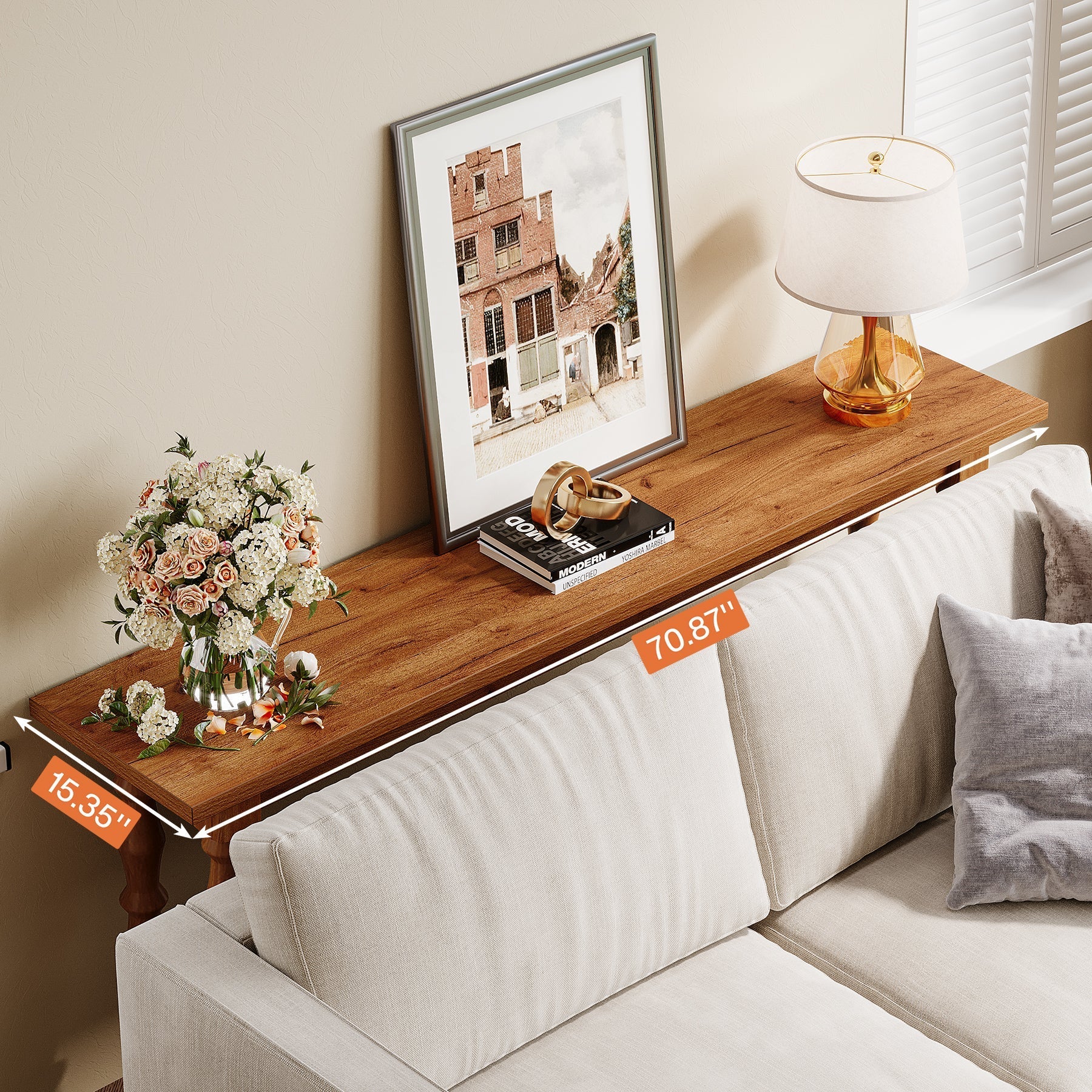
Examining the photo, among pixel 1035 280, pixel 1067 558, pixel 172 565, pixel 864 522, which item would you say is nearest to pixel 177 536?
pixel 172 565

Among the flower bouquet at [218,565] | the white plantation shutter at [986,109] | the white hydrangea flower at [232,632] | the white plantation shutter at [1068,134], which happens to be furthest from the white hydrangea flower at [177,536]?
the white plantation shutter at [1068,134]

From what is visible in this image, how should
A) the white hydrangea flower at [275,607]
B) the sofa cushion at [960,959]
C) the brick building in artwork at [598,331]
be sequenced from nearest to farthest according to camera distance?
the sofa cushion at [960,959], the white hydrangea flower at [275,607], the brick building in artwork at [598,331]

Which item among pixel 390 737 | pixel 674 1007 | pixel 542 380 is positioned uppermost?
pixel 542 380

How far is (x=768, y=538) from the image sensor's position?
2.31 m

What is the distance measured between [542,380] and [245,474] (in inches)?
24.7

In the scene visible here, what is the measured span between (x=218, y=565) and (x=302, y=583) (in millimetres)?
126

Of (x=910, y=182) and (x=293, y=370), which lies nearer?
(x=293, y=370)

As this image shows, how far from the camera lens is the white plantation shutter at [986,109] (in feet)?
9.61

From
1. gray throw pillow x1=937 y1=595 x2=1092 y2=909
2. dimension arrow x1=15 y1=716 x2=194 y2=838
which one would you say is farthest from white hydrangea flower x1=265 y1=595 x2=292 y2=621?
gray throw pillow x1=937 y1=595 x2=1092 y2=909

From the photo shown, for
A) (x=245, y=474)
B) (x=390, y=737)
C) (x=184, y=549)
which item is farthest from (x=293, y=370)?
(x=390, y=737)

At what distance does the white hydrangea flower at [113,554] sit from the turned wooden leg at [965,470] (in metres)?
1.40

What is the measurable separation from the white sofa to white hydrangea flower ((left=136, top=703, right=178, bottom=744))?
0.23 metres

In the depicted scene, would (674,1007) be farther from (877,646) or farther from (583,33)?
(583,33)

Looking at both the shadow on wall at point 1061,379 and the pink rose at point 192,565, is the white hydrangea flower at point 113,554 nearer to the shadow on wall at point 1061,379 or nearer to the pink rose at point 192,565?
the pink rose at point 192,565
